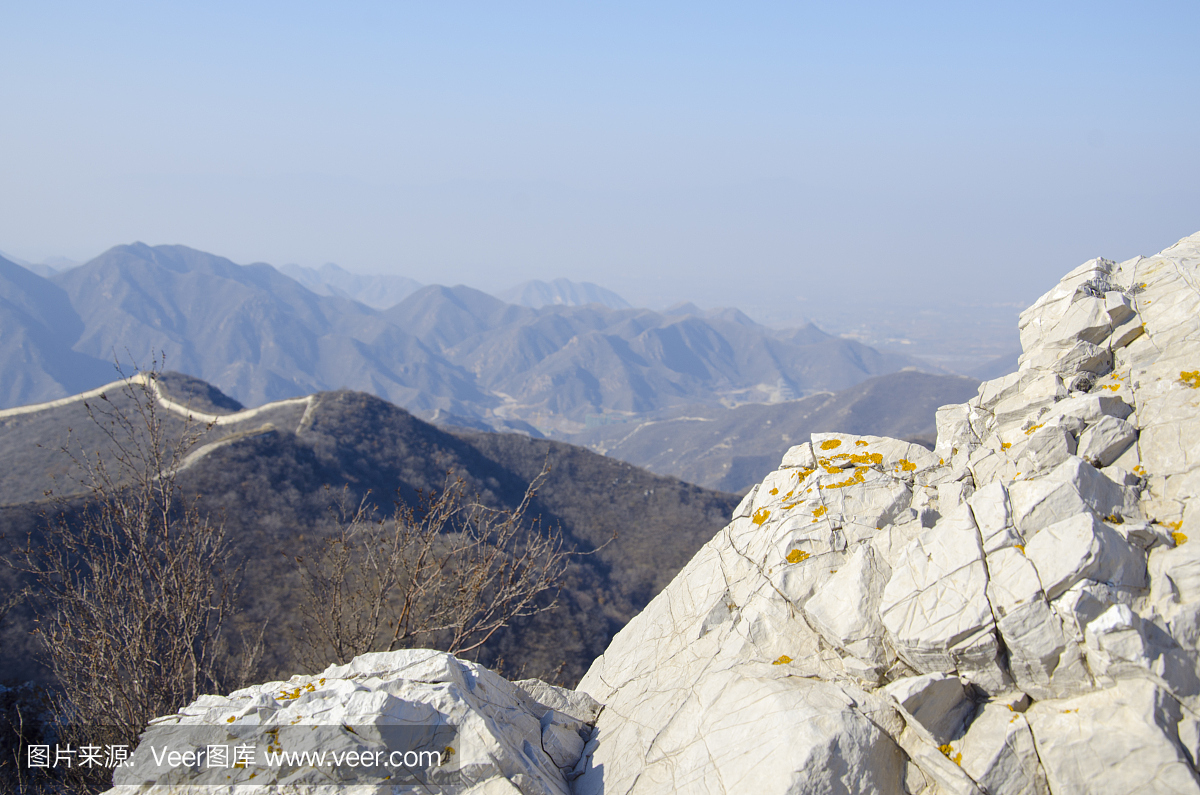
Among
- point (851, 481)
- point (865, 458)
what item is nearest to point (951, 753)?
point (851, 481)

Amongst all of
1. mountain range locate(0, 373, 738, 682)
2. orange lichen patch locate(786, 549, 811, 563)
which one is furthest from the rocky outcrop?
mountain range locate(0, 373, 738, 682)

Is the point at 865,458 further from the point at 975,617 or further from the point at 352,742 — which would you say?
the point at 352,742

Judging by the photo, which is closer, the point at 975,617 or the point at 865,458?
the point at 975,617

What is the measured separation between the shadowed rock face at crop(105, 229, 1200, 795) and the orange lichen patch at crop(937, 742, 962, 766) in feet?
0.04

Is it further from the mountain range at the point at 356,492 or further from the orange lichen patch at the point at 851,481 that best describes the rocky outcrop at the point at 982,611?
the mountain range at the point at 356,492

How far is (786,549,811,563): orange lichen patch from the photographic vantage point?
28.4 feet

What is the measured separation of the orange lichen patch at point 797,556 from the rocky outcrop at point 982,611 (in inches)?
4.8

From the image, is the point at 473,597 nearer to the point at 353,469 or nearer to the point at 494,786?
the point at 494,786

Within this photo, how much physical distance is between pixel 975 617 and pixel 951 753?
1.37m

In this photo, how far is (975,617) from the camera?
6.50 meters

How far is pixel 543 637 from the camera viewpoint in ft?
119

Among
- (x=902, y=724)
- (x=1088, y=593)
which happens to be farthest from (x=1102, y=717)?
(x=902, y=724)

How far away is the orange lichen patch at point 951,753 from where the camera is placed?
6.14 meters

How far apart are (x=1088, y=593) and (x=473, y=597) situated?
1088 centimetres
